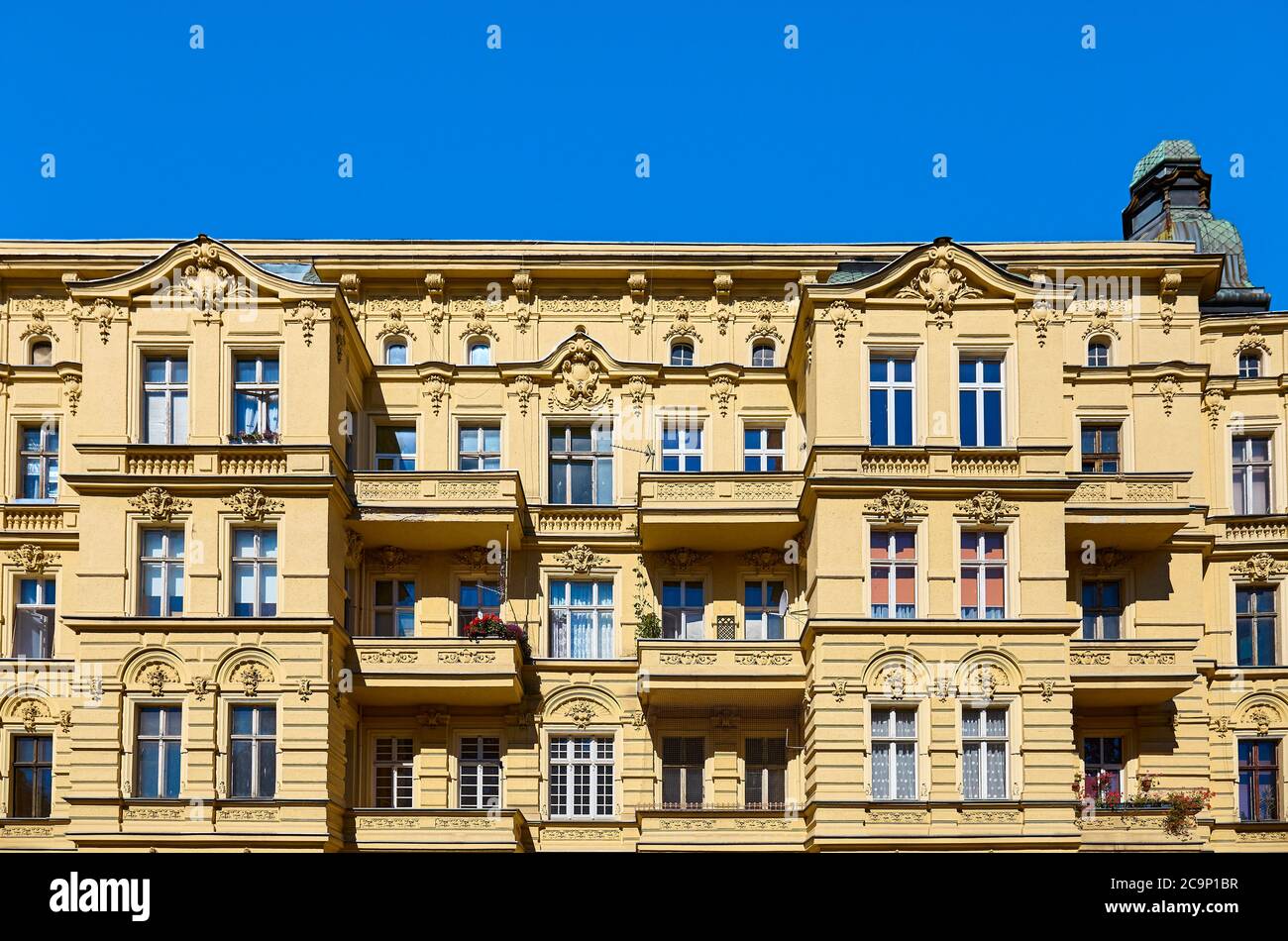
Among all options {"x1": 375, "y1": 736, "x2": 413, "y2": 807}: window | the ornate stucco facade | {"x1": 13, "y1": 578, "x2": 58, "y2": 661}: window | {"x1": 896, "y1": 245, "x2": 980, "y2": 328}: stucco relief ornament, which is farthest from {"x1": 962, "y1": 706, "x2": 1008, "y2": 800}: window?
{"x1": 13, "y1": 578, "x2": 58, "y2": 661}: window

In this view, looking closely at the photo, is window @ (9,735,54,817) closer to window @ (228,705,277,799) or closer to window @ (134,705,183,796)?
window @ (134,705,183,796)

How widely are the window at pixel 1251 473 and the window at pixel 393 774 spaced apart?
69.4 feet

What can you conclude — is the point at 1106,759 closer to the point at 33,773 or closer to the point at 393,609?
the point at 393,609

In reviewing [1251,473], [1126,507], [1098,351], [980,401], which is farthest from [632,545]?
[1251,473]

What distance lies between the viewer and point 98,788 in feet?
119

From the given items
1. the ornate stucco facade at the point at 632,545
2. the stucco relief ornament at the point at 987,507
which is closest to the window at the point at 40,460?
the ornate stucco facade at the point at 632,545

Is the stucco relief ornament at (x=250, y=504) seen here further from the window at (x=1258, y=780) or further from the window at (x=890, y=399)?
the window at (x=1258, y=780)

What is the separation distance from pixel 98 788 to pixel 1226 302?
31.3 meters

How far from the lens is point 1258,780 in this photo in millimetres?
41375

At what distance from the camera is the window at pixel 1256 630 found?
137ft

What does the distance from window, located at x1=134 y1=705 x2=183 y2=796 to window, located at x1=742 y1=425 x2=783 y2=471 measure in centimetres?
1496
